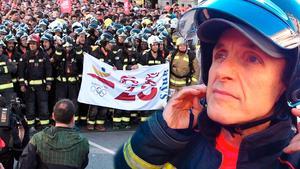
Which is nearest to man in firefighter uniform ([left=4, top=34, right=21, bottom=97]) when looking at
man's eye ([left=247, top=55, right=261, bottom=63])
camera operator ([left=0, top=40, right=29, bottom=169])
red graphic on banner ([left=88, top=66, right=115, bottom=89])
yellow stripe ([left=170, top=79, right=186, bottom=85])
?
red graphic on banner ([left=88, top=66, right=115, bottom=89])

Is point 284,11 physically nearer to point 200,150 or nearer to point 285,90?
point 285,90

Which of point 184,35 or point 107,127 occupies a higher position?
point 184,35

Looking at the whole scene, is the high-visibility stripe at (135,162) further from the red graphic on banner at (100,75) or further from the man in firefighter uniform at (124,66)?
the man in firefighter uniform at (124,66)

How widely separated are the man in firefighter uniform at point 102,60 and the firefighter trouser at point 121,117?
205 millimetres

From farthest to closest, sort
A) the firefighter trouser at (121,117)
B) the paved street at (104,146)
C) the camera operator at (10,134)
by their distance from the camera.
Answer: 1. the firefighter trouser at (121,117)
2. the paved street at (104,146)
3. the camera operator at (10,134)

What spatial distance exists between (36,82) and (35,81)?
3cm

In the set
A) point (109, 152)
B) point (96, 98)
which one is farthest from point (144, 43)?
point (109, 152)

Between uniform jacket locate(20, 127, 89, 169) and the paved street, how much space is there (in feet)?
10.5

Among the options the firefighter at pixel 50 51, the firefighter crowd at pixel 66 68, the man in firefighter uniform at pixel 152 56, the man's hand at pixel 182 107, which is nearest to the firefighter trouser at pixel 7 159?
the firefighter crowd at pixel 66 68

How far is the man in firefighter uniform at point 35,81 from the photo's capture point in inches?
369

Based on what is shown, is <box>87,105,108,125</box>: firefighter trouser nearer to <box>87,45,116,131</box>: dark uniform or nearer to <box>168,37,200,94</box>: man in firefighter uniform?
<box>87,45,116,131</box>: dark uniform

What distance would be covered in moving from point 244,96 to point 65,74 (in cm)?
845

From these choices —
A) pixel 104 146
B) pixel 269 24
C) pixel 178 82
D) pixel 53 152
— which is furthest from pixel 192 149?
pixel 178 82

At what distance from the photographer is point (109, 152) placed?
813 centimetres
